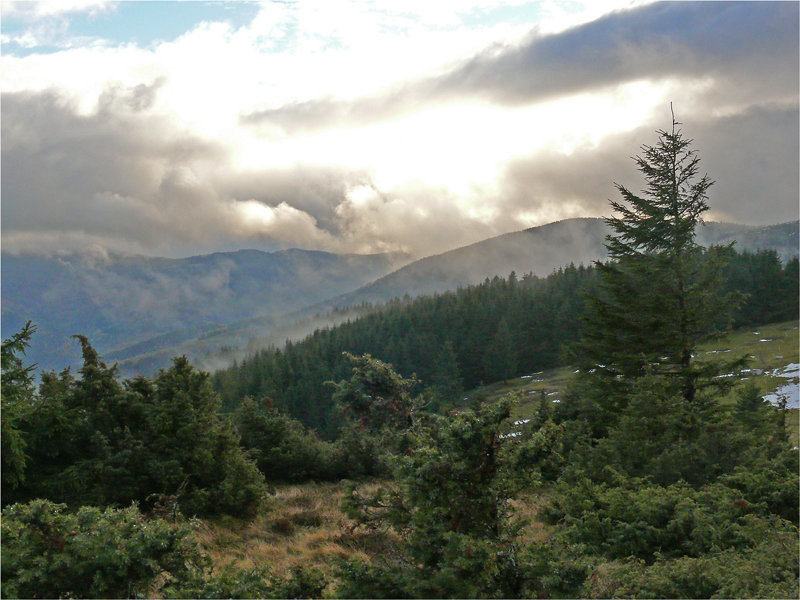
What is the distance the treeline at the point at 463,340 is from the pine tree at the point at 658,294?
70.9m

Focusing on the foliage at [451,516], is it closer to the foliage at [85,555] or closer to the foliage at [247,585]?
the foliage at [247,585]

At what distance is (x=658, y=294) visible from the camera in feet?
61.9

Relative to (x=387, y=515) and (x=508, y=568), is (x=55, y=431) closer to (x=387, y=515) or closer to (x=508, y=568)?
(x=387, y=515)

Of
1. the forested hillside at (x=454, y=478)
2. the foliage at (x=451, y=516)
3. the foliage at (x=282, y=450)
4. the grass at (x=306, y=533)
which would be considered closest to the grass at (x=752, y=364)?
the foliage at (x=282, y=450)

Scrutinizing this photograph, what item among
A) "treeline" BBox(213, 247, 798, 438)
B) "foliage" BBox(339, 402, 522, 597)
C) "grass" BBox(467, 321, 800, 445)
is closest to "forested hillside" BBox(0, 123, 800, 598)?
"foliage" BBox(339, 402, 522, 597)

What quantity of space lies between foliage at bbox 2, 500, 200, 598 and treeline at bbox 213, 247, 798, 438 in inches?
3319

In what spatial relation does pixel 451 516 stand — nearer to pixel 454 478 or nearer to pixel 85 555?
pixel 454 478

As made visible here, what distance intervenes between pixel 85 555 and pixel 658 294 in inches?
711

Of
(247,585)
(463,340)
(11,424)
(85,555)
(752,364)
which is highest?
(11,424)

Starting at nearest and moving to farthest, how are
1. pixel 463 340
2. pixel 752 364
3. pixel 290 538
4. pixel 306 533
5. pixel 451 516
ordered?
pixel 451 516
pixel 290 538
pixel 306 533
pixel 752 364
pixel 463 340

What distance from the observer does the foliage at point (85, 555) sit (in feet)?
22.6

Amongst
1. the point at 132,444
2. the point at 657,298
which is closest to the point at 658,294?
the point at 657,298

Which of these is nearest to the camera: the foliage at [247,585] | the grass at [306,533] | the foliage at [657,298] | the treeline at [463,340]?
the foliage at [247,585]

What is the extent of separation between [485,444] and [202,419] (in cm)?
1206
